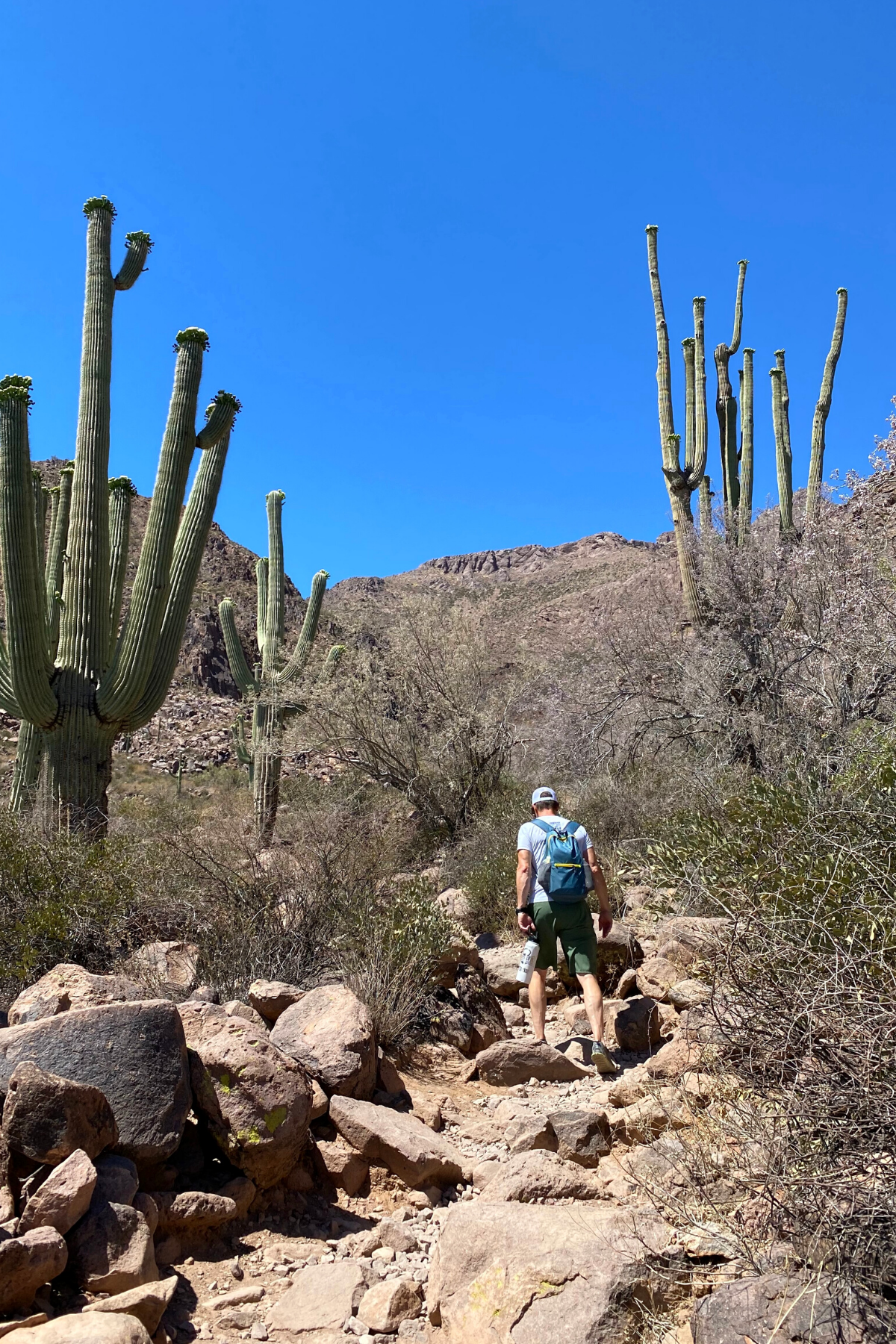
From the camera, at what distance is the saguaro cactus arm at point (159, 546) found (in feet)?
34.1

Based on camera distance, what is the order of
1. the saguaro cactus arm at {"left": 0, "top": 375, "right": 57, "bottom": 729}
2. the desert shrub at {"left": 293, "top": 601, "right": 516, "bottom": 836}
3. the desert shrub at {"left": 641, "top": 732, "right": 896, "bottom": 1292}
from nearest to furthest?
the desert shrub at {"left": 641, "top": 732, "right": 896, "bottom": 1292}
the saguaro cactus arm at {"left": 0, "top": 375, "right": 57, "bottom": 729}
the desert shrub at {"left": 293, "top": 601, "right": 516, "bottom": 836}

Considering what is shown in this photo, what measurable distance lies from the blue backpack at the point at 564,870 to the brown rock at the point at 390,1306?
296cm

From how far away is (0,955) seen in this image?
537 centimetres

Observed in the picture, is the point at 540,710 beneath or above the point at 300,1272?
above

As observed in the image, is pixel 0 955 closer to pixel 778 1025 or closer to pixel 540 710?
pixel 778 1025

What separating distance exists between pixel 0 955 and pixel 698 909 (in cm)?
450

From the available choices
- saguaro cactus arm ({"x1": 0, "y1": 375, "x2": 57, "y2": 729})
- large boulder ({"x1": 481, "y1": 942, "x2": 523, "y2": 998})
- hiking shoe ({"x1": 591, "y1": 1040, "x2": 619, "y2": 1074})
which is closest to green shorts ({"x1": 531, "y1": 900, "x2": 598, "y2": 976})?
hiking shoe ({"x1": 591, "y1": 1040, "x2": 619, "y2": 1074})

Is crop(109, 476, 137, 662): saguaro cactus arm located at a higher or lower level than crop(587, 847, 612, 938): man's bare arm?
higher

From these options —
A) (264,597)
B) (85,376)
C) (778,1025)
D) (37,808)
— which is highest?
(85,376)

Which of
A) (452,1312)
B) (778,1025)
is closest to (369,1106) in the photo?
(452,1312)

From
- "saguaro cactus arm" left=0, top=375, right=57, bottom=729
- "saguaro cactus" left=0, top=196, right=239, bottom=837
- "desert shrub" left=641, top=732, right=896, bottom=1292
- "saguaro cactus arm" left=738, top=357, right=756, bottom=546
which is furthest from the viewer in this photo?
"saguaro cactus arm" left=738, top=357, right=756, bottom=546

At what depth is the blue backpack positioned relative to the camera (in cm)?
602

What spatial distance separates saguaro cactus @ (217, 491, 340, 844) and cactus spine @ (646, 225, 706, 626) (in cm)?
551

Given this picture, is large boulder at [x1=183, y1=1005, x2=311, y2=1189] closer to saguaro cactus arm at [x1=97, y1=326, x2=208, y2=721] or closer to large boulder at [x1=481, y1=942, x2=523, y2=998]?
large boulder at [x1=481, y1=942, x2=523, y2=998]
